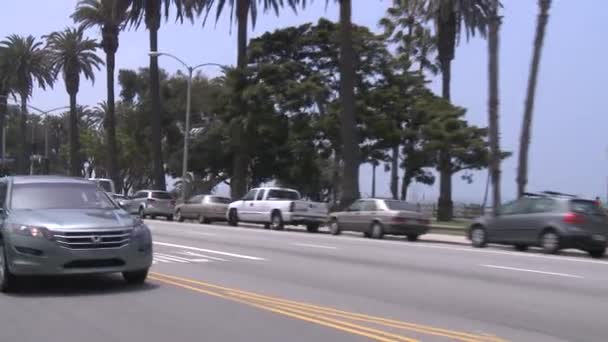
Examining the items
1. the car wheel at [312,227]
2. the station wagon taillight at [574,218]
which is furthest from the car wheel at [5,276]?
the car wheel at [312,227]

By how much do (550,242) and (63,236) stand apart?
49.1 feet

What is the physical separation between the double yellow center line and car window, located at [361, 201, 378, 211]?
16652mm

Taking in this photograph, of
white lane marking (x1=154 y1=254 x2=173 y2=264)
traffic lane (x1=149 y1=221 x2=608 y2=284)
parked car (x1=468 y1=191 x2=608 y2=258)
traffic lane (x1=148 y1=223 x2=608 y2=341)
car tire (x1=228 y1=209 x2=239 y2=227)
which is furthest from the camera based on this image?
car tire (x1=228 y1=209 x2=239 y2=227)

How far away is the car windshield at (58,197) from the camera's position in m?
12.6

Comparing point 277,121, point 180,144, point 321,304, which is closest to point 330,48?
point 277,121

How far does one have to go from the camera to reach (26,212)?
476 inches

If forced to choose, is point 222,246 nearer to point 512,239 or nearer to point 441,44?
point 512,239

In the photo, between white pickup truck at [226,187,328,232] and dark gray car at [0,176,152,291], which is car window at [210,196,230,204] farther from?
dark gray car at [0,176,152,291]

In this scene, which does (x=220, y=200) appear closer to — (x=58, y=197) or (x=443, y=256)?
(x=443, y=256)

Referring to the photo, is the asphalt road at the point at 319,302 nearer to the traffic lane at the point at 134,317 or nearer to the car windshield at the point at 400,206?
the traffic lane at the point at 134,317

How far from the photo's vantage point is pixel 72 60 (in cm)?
6384

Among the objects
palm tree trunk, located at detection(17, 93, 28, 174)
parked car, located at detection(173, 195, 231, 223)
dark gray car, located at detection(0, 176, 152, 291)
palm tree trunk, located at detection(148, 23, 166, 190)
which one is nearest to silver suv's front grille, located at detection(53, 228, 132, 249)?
dark gray car, located at detection(0, 176, 152, 291)

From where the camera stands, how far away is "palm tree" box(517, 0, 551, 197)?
1262 inches

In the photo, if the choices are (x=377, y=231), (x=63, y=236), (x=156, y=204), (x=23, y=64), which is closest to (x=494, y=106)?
(x=377, y=231)
